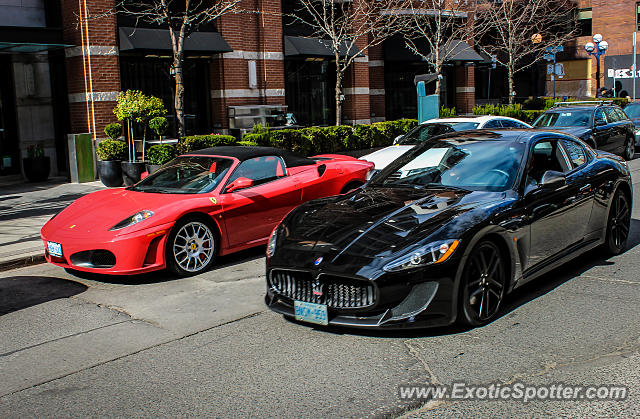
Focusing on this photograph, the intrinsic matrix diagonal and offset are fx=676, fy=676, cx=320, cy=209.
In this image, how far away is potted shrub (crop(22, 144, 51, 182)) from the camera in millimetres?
17219

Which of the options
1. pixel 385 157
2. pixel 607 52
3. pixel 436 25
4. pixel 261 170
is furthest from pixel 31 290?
pixel 607 52

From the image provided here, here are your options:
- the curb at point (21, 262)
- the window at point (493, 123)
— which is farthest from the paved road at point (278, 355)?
the window at point (493, 123)

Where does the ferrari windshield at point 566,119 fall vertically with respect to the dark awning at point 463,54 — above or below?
below

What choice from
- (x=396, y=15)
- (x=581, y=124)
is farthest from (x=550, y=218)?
(x=396, y=15)

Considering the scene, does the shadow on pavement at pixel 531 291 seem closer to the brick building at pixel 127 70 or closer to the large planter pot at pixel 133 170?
the large planter pot at pixel 133 170

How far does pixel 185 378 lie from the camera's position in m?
4.69

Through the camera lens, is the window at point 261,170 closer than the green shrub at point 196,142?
Yes

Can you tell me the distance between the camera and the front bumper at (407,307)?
4.93 meters

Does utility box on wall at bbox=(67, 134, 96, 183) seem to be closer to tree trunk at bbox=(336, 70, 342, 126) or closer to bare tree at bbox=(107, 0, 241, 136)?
bare tree at bbox=(107, 0, 241, 136)

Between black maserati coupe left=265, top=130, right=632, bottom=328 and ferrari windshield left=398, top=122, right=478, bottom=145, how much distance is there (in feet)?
20.8

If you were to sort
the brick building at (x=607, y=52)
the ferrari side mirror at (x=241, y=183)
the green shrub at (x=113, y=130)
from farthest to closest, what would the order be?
the brick building at (x=607, y=52)
the green shrub at (x=113, y=130)
the ferrari side mirror at (x=241, y=183)

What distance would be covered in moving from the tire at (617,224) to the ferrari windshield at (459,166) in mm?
1823

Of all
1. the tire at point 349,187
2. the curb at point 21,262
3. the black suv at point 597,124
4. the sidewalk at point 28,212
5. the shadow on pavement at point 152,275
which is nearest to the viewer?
the shadow on pavement at point 152,275

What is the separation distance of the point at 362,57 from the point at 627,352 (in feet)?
68.7
